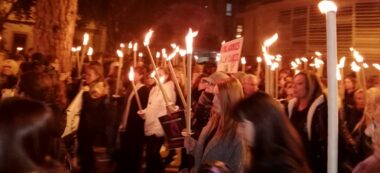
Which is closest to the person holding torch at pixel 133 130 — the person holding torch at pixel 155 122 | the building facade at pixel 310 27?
the person holding torch at pixel 155 122

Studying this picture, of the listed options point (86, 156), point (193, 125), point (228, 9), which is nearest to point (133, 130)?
point (86, 156)

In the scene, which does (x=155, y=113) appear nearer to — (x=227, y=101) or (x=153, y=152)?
(x=153, y=152)

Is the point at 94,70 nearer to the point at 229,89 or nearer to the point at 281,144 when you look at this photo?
the point at 229,89

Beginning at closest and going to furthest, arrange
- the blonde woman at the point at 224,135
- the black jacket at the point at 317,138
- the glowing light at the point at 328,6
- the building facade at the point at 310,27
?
the glowing light at the point at 328,6 → the blonde woman at the point at 224,135 → the black jacket at the point at 317,138 → the building facade at the point at 310,27

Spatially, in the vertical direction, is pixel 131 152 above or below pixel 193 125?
below

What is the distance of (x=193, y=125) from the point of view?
673 cm

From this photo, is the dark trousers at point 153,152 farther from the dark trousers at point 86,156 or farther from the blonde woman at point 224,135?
the blonde woman at point 224,135

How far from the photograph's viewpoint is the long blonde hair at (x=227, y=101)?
4.20m

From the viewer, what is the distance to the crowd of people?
2.33 metres

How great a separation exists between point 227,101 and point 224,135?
31 cm

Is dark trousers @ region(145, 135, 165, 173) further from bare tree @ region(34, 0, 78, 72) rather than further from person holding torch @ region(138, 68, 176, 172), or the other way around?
bare tree @ region(34, 0, 78, 72)

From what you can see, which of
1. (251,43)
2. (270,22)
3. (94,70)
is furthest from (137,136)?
(251,43)

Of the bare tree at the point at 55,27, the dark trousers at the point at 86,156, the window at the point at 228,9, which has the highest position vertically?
the window at the point at 228,9

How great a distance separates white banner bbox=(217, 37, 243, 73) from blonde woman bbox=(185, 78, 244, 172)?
1.30 metres
